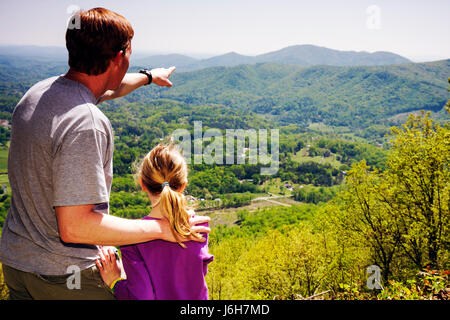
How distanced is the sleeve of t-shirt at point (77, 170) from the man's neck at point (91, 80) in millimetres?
382

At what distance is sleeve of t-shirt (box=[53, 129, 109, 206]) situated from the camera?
129 cm

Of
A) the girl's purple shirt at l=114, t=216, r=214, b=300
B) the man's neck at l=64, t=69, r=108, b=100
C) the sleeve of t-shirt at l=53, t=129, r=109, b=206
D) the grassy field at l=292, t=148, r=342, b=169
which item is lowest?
A: the grassy field at l=292, t=148, r=342, b=169

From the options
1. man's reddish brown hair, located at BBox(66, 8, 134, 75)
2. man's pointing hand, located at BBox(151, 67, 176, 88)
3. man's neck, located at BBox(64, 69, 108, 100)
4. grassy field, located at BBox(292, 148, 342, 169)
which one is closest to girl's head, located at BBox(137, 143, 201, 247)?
man's neck, located at BBox(64, 69, 108, 100)

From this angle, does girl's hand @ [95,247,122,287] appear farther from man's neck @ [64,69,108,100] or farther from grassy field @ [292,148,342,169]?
grassy field @ [292,148,342,169]

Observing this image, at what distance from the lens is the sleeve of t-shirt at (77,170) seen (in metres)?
1.29

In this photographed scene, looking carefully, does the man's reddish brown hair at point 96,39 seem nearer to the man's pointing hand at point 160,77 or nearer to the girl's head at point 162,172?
the girl's head at point 162,172

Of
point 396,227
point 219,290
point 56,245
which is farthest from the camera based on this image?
point 219,290

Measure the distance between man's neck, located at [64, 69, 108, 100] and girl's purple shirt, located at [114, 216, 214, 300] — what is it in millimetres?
999

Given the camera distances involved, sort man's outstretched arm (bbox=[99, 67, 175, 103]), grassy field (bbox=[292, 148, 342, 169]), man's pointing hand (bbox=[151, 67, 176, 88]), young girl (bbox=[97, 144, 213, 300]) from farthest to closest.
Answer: grassy field (bbox=[292, 148, 342, 169]) → man's pointing hand (bbox=[151, 67, 176, 88]) → man's outstretched arm (bbox=[99, 67, 175, 103]) → young girl (bbox=[97, 144, 213, 300])

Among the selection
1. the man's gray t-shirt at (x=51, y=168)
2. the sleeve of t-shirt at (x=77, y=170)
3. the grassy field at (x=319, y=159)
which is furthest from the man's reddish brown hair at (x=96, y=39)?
the grassy field at (x=319, y=159)
